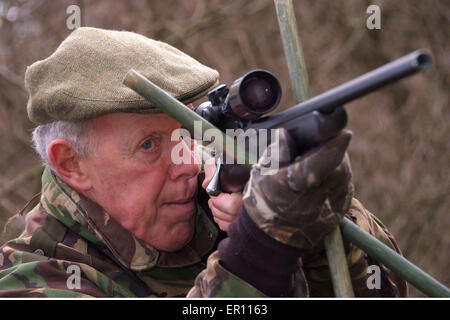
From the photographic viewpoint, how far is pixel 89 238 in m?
1.99

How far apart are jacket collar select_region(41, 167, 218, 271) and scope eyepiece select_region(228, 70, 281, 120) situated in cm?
63

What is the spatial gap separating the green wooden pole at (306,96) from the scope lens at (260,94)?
61 mm

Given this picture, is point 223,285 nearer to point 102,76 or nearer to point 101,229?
point 101,229

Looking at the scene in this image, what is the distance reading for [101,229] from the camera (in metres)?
1.99

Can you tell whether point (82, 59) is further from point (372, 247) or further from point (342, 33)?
point (342, 33)

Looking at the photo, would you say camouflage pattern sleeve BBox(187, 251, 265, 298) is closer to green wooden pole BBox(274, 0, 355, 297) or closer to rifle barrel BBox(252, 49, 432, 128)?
green wooden pole BBox(274, 0, 355, 297)

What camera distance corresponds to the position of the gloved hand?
1.35 meters

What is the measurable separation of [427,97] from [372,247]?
3334 mm

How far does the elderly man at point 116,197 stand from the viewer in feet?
6.22

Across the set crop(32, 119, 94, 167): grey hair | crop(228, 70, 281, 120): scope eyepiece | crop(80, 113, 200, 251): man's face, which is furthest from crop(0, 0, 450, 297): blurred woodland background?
crop(228, 70, 281, 120): scope eyepiece

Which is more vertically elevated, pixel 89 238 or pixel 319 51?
pixel 319 51

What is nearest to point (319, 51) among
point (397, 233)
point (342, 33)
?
A: point (342, 33)

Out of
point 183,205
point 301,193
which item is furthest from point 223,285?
point 183,205
